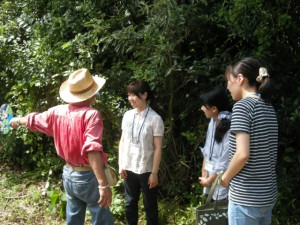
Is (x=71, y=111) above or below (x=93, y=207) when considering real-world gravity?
above

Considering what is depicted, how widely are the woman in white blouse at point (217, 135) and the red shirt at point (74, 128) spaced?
863 mm

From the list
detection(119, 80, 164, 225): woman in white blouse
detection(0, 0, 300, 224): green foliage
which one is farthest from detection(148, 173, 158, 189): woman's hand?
detection(0, 0, 300, 224): green foliage

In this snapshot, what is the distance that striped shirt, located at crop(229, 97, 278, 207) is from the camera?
83.9 inches

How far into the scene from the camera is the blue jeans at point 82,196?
114 inches

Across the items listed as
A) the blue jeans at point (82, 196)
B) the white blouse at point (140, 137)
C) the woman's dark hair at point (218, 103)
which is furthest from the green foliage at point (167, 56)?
the blue jeans at point (82, 196)

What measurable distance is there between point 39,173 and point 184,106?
98.4 inches

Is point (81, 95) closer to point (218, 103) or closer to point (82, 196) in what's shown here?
point (82, 196)

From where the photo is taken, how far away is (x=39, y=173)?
213 inches

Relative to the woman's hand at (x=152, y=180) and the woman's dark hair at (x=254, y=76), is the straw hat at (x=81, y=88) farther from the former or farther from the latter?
the woman's dark hair at (x=254, y=76)

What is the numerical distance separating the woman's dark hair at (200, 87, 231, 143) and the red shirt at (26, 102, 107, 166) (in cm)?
86

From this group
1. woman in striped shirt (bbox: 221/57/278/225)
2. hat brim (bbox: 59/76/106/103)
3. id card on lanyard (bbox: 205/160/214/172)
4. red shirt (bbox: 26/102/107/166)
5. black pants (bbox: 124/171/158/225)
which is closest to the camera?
woman in striped shirt (bbox: 221/57/278/225)

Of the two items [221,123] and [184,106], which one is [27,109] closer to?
[184,106]

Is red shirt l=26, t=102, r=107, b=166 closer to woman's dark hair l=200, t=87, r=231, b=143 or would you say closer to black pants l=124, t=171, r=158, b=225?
black pants l=124, t=171, r=158, b=225

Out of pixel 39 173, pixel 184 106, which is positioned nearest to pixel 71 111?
pixel 184 106
